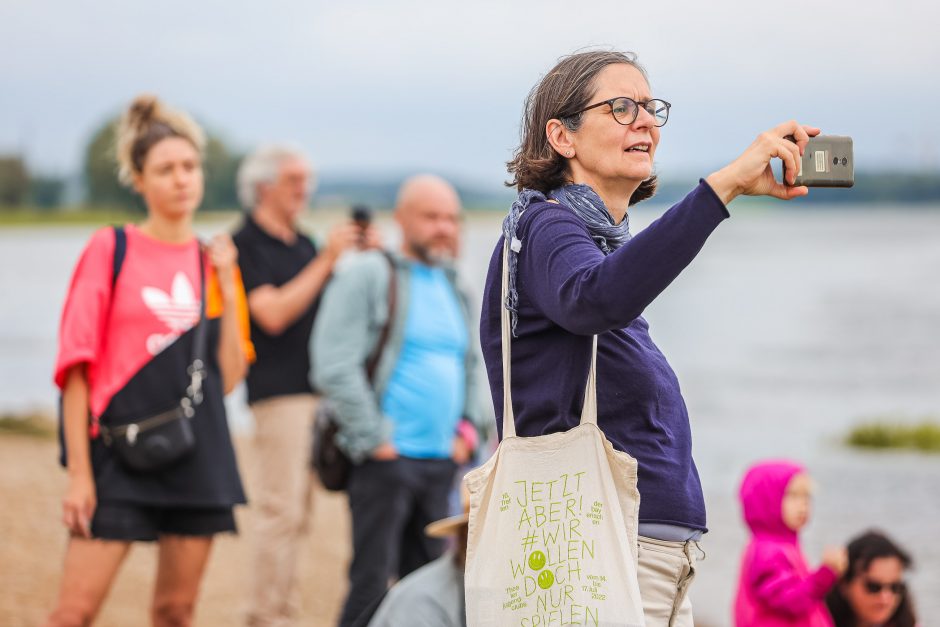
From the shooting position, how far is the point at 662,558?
2596 millimetres

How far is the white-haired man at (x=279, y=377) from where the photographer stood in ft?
20.1

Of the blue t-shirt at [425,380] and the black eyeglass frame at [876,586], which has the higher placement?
the blue t-shirt at [425,380]

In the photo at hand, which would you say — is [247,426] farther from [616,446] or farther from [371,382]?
[616,446]

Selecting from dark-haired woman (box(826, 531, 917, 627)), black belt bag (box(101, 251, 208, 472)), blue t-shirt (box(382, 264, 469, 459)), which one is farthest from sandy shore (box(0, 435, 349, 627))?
dark-haired woman (box(826, 531, 917, 627))

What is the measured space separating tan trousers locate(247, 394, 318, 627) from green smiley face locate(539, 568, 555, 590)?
3736mm

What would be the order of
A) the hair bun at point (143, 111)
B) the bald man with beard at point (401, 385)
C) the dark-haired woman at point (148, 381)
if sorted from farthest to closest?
the bald man with beard at point (401, 385), the hair bun at point (143, 111), the dark-haired woman at point (148, 381)

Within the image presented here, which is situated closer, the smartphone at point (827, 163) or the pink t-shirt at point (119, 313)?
the smartphone at point (827, 163)

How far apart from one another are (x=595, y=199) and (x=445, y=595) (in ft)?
6.75

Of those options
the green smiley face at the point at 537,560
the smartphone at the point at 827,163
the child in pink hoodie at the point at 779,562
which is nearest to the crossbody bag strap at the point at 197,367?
the green smiley face at the point at 537,560

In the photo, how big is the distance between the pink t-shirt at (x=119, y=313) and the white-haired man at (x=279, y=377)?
1.78 metres

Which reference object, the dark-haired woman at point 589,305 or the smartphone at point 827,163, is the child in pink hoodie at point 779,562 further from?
the smartphone at point 827,163

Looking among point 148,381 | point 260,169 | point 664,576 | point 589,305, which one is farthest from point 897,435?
point 589,305

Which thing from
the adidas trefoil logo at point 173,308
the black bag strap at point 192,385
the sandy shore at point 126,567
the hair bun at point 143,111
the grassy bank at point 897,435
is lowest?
the grassy bank at point 897,435

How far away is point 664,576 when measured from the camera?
261cm
